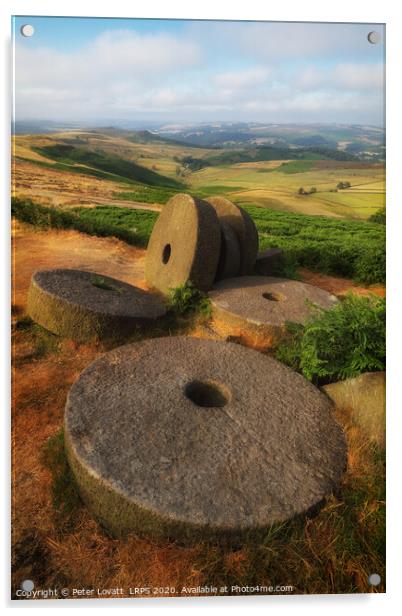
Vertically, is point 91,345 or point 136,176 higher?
point 136,176

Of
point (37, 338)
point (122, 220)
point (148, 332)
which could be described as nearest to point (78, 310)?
point (37, 338)

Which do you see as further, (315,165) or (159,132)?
(315,165)

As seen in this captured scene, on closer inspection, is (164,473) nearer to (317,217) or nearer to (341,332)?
(341,332)

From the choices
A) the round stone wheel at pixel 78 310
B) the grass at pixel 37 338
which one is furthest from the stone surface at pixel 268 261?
the grass at pixel 37 338

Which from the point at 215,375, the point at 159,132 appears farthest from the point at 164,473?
the point at 159,132

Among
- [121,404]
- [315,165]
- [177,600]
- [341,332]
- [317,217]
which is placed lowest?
[177,600]

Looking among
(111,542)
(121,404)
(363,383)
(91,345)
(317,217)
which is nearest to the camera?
(111,542)

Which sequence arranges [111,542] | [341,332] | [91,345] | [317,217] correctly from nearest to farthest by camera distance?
[111,542]
[341,332]
[91,345]
[317,217]

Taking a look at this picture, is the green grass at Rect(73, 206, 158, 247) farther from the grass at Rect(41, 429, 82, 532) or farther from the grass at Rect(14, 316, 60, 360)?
the grass at Rect(41, 429, 82, 532)
